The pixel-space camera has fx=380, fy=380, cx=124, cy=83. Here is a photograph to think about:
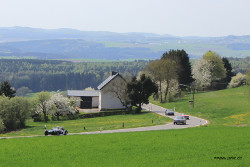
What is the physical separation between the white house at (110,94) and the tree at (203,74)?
39.8m

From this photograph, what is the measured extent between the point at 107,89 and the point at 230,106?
3026 cm

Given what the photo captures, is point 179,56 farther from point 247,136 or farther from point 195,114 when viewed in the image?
point 247,136

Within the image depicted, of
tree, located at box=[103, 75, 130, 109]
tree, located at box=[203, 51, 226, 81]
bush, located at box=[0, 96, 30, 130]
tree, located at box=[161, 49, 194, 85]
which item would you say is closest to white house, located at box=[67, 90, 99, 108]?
tree, located at box=[103, 75, 130, 109]

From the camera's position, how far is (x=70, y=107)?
8475 cm

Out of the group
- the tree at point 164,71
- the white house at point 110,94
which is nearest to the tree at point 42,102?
the white house at point 110,94

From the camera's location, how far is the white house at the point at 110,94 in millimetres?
91500

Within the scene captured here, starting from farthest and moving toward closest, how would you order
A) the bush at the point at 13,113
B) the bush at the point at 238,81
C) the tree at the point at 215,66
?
the bush at the point at 238,81, the tree at the point at 215,66, the bush at the point at 13,113

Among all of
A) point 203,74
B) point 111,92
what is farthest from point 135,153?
point 203,74

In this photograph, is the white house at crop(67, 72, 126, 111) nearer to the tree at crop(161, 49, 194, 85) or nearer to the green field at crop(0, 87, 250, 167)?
the tree at crop(161, 49, 194, 85)

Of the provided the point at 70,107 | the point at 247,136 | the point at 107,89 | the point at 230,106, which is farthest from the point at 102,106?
the point at 247,136

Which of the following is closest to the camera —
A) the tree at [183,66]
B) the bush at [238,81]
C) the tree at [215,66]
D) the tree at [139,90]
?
the tree at [139,90]

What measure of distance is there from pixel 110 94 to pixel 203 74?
1672 inches

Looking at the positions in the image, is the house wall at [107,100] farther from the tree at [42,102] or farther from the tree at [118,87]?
the tree at [42,102]

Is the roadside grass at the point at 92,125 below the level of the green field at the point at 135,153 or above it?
below
